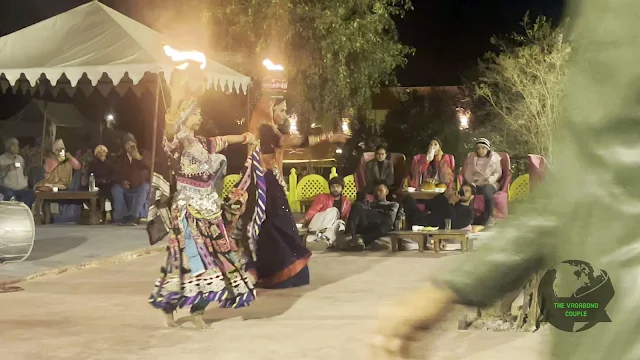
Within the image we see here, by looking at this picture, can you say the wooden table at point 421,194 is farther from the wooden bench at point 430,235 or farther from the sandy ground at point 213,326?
the sandy ground at point 213,326

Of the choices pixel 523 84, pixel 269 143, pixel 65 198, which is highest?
pixel 523 84

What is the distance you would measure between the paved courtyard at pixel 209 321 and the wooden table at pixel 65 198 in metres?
4.69

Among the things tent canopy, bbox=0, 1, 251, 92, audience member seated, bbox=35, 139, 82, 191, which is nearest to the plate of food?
tent canopy, bbox=0, 1, 251, 92

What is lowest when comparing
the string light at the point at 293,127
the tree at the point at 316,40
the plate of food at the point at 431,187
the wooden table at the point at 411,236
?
the wooden table at the point at 411,236

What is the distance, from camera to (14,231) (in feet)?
30.6

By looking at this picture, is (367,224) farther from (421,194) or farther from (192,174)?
(192,174)

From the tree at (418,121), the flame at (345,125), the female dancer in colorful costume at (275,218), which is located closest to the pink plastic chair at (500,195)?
the female dancer in colorful costume at (275,218)

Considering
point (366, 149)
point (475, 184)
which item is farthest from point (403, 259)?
point (366, 149)

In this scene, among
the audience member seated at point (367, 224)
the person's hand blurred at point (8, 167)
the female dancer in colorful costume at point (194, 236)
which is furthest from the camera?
the person's hand blurred at point (8, 167)

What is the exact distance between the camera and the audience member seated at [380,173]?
511 inches

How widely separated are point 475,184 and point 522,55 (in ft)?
34.3

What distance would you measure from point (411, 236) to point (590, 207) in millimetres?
10437

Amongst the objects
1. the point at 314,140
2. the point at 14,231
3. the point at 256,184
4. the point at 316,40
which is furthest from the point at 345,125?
the point at 314,140

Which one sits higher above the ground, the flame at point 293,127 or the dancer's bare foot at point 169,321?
the flame at point 293,127
